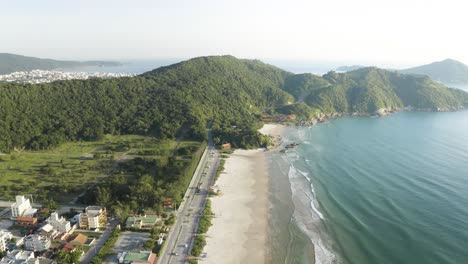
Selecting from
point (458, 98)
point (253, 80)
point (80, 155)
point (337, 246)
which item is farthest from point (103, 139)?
point (458, 98)

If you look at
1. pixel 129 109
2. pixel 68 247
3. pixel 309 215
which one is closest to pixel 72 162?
pixel 129 109

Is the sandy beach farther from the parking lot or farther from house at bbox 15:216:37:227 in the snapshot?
house at bbox 15:216:37:227

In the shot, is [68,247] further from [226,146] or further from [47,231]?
[226,146]

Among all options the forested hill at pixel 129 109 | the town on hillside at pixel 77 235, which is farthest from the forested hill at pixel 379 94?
the town on hillside at pixel 77 235

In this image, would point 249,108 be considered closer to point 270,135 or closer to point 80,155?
point 270,135

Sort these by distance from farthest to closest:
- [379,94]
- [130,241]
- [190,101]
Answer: [379,94], [190,101], [130,241]

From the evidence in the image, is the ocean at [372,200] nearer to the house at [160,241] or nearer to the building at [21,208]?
the house at [160,241]
